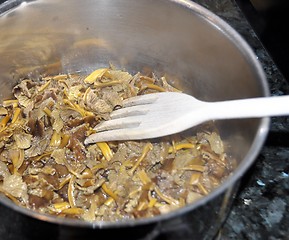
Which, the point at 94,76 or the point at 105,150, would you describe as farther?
the point at 94,76

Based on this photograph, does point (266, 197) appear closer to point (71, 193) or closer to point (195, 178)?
point (195, 178)

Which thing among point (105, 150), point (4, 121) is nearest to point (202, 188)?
point (105, 150)

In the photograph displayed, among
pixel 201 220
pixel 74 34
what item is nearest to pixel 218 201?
pixel 201 220

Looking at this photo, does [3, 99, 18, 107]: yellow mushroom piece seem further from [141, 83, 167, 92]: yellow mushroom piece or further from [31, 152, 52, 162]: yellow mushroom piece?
[141, 83, 167, 92]: yellow mushroom piece

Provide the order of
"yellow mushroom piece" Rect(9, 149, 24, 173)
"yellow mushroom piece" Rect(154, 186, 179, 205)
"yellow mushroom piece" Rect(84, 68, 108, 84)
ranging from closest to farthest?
"yellow mushroom piece" Rect(154, 186, 179, 205)
"yellow mushroom piece" Rect(9, 149, 24, 173)
"yellow mushroom piece" Rect(84, 68, 108, 84)

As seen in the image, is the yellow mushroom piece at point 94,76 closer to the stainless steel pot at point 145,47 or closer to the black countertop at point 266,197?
the stainless steel pot at point 145,47

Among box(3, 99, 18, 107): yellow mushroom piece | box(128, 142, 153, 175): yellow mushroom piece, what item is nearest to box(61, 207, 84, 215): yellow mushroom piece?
box(128, 142, 153, 175): yellow mushroom piece

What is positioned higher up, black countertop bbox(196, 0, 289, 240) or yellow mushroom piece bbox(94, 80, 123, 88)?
yellow mushroom piece bbox(94, 80, 123, 88)
